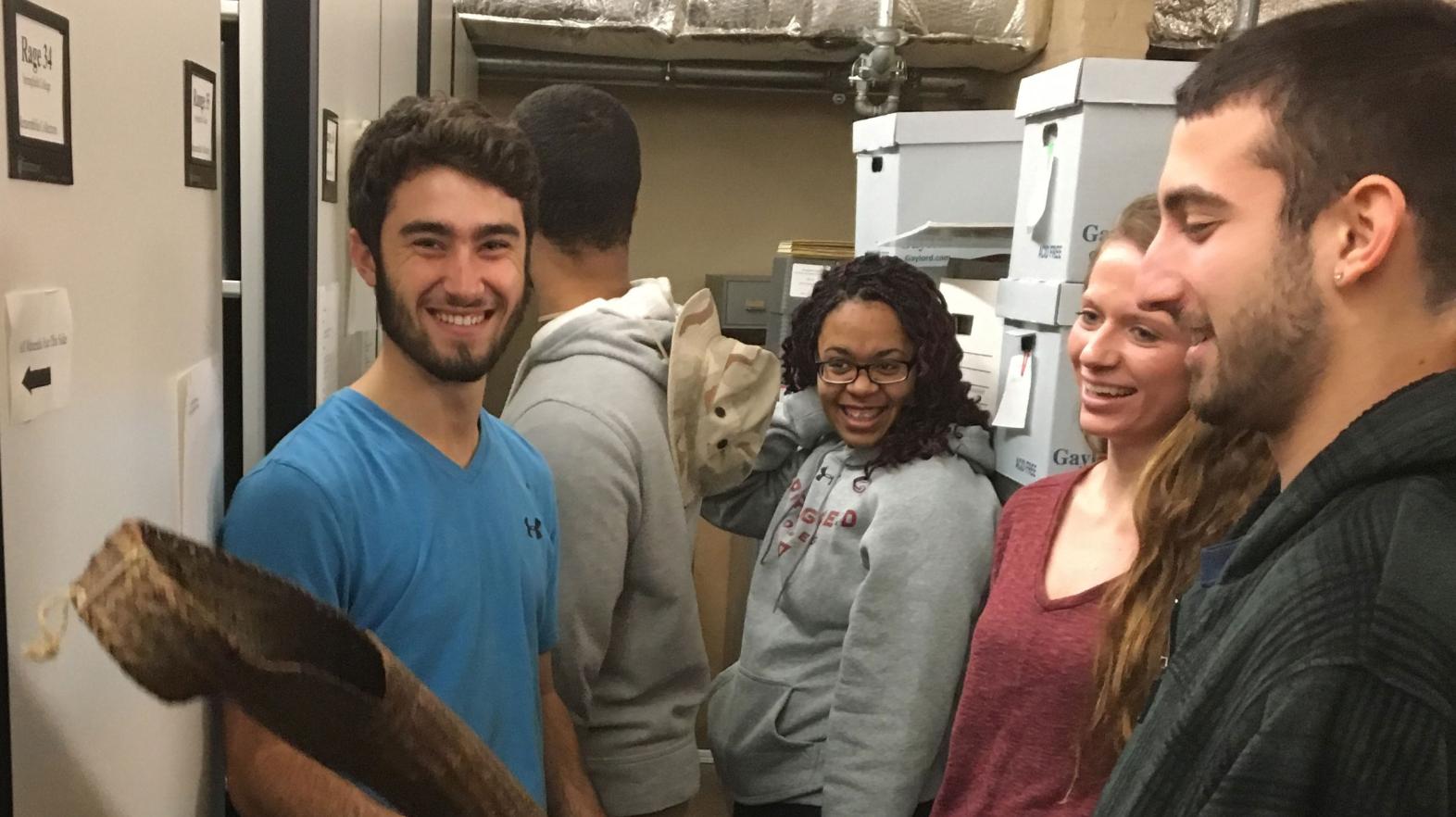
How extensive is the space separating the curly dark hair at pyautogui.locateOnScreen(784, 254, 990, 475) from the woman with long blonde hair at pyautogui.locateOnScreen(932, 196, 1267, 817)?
283 millimetres

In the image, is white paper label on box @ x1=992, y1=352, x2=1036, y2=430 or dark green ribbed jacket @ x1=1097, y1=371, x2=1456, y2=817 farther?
white paper label on box @ x1=992, y1=352, x2=1036, y2=430

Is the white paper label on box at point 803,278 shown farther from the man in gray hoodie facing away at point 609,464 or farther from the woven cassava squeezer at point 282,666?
the woven cassava squeezer at point 282,666

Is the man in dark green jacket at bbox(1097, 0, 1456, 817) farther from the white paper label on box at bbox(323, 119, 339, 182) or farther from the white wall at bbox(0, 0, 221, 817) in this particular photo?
the white paper label on box at bbox(323, 119, 339, 182)

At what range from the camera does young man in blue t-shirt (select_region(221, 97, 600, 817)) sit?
1026mm

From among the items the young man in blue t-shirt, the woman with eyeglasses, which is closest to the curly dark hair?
the woman with eyeglasses

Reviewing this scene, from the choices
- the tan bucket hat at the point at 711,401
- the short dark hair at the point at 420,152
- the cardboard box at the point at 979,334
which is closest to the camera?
the short dark hair at the point at 420,152

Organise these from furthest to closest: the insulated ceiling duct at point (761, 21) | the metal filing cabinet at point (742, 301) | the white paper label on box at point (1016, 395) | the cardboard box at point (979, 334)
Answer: the metal filing cabinet at point (742, 301), the insulated ceiling duct at point (761, 21), the cardboard box at point (979, 334), the white paper label on box at point (1016, 395)

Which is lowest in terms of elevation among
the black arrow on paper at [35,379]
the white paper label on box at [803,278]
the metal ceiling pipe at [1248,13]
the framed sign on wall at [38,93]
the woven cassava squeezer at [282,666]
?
the woven cassava squeezer at [282,666]

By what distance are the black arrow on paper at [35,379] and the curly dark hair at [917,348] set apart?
1244mm

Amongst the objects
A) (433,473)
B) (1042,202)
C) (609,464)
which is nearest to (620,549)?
(609,464)

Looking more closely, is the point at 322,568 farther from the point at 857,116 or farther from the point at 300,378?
the point at 857,116

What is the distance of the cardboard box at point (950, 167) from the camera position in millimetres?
2150

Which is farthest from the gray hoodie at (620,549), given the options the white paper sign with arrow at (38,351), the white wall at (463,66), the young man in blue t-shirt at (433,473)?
the white wall at (463,66)

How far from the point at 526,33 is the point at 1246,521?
2593 mm
